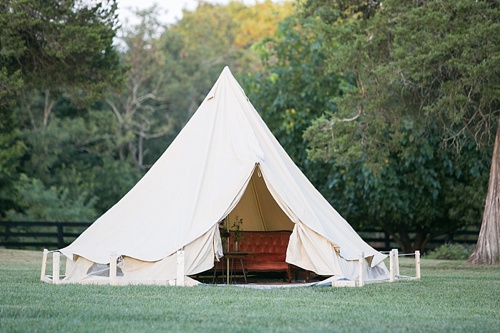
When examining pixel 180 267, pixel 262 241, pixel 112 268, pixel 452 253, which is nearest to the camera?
pixel 180 267

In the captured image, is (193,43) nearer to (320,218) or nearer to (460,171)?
(460,171)

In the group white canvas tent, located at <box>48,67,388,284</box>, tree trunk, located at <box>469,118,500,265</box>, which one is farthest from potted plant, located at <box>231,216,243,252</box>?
tree trunk, located at <box>469,118,500,265</box>

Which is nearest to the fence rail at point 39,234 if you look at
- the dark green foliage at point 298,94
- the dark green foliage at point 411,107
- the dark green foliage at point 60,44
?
the dark green foliage at point 60,44

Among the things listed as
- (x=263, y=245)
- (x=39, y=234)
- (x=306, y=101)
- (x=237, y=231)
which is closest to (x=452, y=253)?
(x=306, y=101)

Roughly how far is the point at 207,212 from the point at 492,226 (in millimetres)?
9288

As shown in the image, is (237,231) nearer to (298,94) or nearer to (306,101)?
(306,101)

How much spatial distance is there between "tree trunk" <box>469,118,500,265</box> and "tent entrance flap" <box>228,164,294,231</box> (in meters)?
5.57

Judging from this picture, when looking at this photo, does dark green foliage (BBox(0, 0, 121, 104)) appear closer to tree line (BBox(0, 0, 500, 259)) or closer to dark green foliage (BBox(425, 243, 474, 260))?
tree line (BBox(0, 0, 500, 259))

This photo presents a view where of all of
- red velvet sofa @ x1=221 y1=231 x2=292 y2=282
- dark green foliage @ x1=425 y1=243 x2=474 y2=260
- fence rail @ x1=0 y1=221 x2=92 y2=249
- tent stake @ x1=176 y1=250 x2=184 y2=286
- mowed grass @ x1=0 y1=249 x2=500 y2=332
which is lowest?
mowed grass @ x1=0 y1=249 x2=500 y2=332

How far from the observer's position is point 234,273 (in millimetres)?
17234

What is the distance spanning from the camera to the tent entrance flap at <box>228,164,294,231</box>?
1805cm

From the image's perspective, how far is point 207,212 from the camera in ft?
46.6

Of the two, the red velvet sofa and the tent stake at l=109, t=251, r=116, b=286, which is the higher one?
the red velvet sofa

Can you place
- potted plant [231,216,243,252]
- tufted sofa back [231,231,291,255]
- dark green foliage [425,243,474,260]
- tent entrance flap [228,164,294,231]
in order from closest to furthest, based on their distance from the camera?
1. potted plant [231,216,243,252]
2. tufted sofa back [231,231,291,255]
3. tent entrance flap [228,164,294,231]
4. dark green foliage [425,243,474,260]
